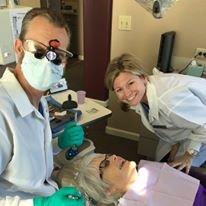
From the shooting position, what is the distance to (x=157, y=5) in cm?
202

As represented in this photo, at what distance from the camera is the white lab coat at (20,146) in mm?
981

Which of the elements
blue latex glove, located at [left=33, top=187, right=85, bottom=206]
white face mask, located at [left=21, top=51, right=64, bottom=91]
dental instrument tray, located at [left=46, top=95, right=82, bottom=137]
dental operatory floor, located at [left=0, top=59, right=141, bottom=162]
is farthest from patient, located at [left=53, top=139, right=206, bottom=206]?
dental operatory floor, located at [left=0, top=59, right=141, bottom=162]

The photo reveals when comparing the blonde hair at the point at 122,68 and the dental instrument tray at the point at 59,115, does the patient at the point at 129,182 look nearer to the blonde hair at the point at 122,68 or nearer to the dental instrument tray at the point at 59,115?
the dental instrument tray at the point at 59,115

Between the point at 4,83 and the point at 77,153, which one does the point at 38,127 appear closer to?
the point at 4,83

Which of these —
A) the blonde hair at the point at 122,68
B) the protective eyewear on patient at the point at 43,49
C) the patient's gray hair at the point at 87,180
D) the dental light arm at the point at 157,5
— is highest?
the dental light arm at the point at 157,5

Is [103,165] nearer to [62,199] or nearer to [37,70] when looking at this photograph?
[62,199]

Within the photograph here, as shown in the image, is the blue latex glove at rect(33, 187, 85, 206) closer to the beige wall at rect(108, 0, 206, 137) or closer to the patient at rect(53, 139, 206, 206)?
the patient at rect(53, 139, 206, 206)

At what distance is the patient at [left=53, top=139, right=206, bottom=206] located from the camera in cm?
133

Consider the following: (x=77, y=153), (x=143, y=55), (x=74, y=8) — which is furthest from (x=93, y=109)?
(x=74, y=8)

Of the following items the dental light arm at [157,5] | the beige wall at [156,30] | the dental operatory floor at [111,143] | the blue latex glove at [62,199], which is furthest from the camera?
the dental operatory floor at [111,143]

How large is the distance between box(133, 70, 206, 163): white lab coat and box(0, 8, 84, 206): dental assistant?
60 centimetres

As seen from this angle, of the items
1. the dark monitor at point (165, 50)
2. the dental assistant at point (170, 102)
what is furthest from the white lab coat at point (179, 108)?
the dark monitor at point (165, 50)

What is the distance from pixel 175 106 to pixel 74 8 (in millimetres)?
4029

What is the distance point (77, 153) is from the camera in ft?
5.20
